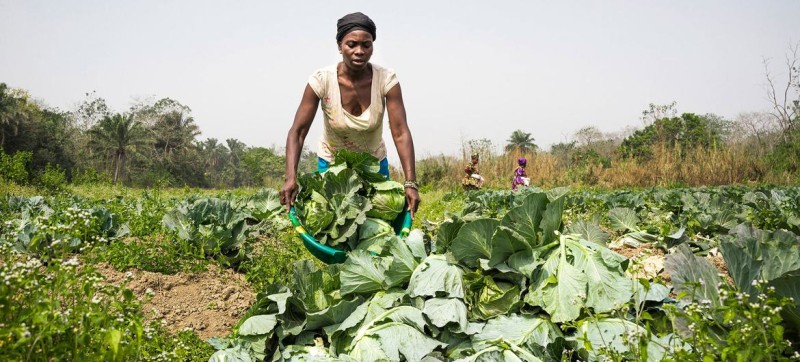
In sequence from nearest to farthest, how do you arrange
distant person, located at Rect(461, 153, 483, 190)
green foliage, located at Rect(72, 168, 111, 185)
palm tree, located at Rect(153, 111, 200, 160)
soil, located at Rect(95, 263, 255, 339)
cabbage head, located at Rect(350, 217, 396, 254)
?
soil, located at Rect(95, 263, 255, 339) → cabbage head, located at Rect(350, 217, 396, 254) → distant person, located at Rect(461, 153, 483, 190) → green foliage, located at Rect(72, 168, 111, 185) → palm tree, located at Rect(153, 111, 200, 160)

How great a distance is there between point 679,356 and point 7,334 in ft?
6.16

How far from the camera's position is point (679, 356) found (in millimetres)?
1531

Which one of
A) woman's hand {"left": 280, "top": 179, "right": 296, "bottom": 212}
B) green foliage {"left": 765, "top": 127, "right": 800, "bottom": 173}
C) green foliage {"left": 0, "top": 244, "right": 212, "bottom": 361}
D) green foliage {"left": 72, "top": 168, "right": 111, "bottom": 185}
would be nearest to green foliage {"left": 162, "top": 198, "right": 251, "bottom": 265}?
woman's hand {"left": 280, "top": 179, "right": 296, "bottom": 212}

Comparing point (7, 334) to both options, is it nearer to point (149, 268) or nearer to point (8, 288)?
point (8, 288)

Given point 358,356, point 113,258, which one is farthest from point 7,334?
point 113,258

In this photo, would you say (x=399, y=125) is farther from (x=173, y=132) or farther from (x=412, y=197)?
(x=173, y=132)

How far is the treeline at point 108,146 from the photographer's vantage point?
1286 inches

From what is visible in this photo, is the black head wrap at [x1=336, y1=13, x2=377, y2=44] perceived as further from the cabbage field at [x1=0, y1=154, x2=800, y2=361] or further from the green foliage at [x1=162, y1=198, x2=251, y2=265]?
the green foliage at [x1=162, y1=198, x2=251, y2=265]

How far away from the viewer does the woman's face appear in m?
3.74

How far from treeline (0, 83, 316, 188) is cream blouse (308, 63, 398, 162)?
58.9ft

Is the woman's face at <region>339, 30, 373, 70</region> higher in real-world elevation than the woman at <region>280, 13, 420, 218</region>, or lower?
higher

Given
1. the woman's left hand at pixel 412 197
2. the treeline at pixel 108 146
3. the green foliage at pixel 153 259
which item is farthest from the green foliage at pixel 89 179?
the woman's left hand at pixel 412 197

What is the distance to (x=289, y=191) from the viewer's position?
3701mm

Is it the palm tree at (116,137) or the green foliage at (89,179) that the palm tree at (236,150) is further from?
the green foliage at (89,179)
